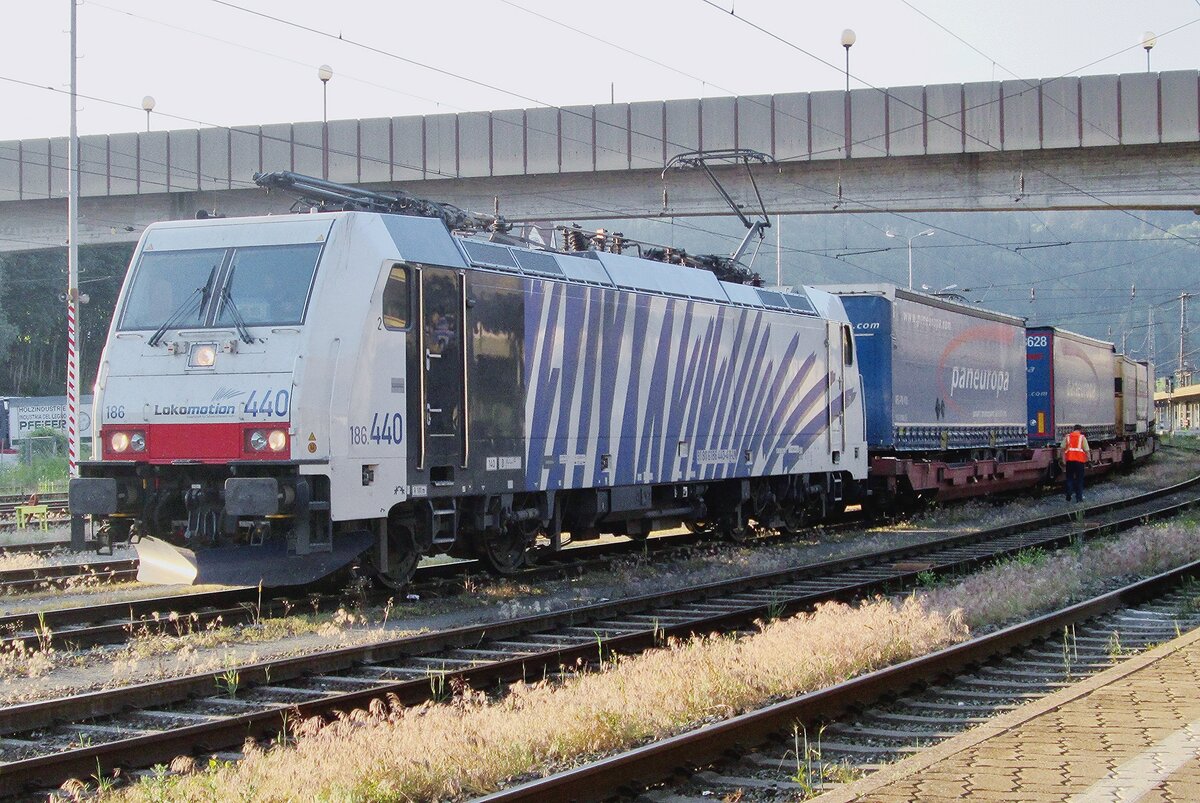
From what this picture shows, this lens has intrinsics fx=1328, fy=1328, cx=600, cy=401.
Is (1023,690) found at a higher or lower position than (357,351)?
lower

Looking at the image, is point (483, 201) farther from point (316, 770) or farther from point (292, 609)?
point (316, 770)

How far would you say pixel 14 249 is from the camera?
32.3 meters

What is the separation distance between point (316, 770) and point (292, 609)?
6208 mm

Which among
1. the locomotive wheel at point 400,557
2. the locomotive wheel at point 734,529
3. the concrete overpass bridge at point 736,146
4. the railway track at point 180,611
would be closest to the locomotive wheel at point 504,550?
the railway track at point 180,611

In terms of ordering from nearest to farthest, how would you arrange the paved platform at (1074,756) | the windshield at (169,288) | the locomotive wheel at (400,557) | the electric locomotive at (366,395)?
the paved platform at (1074,756)
the electric locomotive at (366,395)
the windshield at (169,288)
the locomotive wheel at (400,557)

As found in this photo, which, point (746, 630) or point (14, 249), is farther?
point (14, 249)

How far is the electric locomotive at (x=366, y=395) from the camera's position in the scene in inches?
447

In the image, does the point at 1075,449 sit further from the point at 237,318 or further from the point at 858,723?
the point at 858,723

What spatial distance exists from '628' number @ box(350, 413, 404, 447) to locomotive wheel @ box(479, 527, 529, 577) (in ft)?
7.49

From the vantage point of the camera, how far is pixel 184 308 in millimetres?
12070

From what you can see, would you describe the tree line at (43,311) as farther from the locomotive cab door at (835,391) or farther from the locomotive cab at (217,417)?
the locomotive cab at (217,417)

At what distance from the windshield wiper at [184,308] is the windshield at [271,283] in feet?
0.70

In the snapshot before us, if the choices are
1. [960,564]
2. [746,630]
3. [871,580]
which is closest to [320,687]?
[746,630]

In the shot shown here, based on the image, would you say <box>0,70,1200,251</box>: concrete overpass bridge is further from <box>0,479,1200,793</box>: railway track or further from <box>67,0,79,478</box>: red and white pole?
<box>0,479,1200,793</box>: railway track
